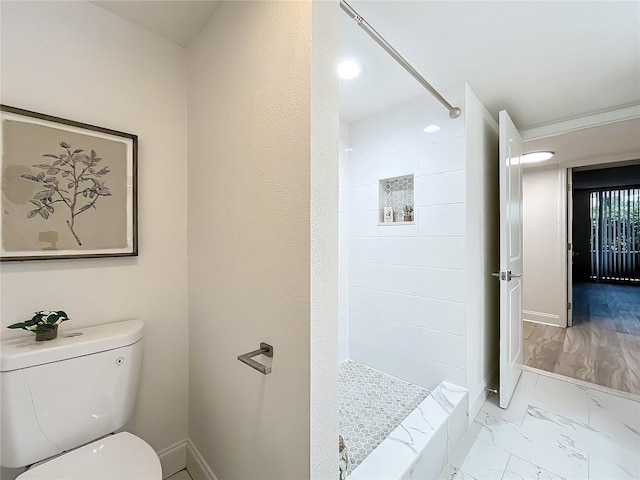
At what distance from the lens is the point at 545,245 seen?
394 centimetres

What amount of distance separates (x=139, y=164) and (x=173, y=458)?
153 cm

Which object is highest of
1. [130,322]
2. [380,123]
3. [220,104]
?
[380,123]

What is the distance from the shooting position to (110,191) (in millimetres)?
1248

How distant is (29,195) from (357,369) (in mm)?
2310

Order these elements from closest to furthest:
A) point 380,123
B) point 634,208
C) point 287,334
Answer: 1. point 287,334
2. point 380,123
3. point 634,208

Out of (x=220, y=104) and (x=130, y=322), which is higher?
(x=220, y=104)

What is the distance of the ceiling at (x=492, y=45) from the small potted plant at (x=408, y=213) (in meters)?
0.78

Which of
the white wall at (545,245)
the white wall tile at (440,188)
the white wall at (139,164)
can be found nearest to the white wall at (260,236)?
the white wall at (139,164)

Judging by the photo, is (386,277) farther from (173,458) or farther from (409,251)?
(173,458)

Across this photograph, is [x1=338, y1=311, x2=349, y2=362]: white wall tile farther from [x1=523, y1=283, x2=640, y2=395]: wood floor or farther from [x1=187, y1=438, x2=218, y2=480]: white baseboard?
[x1=523, y1=283, x2=640, y2=395]: wood floor

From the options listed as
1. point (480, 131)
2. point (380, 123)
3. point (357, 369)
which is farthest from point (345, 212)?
point (357, 369)

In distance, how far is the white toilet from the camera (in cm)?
94

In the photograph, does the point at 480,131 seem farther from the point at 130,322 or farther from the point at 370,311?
the point at 130,322

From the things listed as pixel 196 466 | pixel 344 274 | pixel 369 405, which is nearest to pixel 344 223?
pixel 344 274
